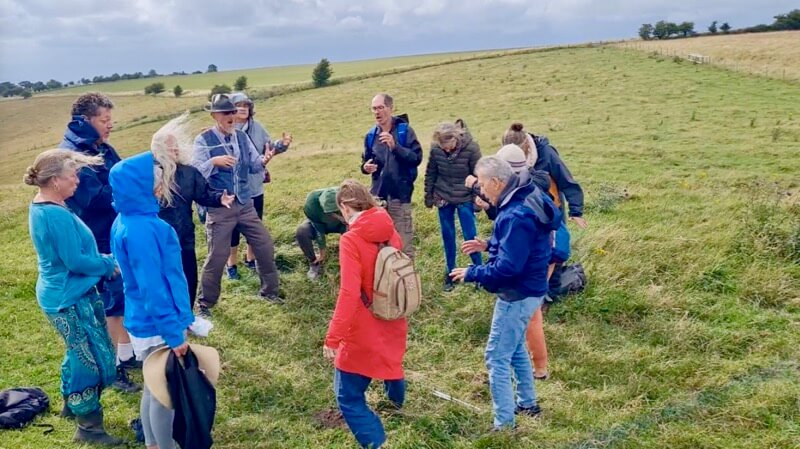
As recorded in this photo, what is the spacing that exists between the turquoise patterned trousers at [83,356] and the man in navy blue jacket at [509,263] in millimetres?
2831

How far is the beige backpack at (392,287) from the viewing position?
4.25 m

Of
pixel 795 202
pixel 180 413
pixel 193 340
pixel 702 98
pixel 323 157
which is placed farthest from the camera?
pixel 702 98

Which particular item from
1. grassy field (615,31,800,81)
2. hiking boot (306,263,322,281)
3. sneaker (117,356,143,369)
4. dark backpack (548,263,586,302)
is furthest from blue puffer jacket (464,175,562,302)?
grassy field (615,31,800,81)

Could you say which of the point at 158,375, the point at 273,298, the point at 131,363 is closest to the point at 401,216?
the point at 273,298

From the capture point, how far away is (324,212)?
7789 millimetres

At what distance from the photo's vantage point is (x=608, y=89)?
95.7 feet

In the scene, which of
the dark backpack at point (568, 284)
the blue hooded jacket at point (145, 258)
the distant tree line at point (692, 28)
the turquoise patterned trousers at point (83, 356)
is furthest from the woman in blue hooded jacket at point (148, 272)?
the distant tree line at point (692, 28)

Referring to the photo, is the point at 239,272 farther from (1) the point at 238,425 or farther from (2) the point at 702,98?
(2) the point at 702,98

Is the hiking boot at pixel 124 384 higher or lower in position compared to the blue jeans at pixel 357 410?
lower

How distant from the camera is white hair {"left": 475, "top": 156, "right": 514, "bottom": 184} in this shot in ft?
14.5

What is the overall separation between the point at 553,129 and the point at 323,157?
Answer: 793 cm

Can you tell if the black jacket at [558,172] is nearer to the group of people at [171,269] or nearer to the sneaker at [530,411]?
the group of people at [171,269]

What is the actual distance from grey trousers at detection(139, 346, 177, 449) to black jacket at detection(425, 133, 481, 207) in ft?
13.7

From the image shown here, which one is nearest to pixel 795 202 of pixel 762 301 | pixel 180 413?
pixel 762 301
